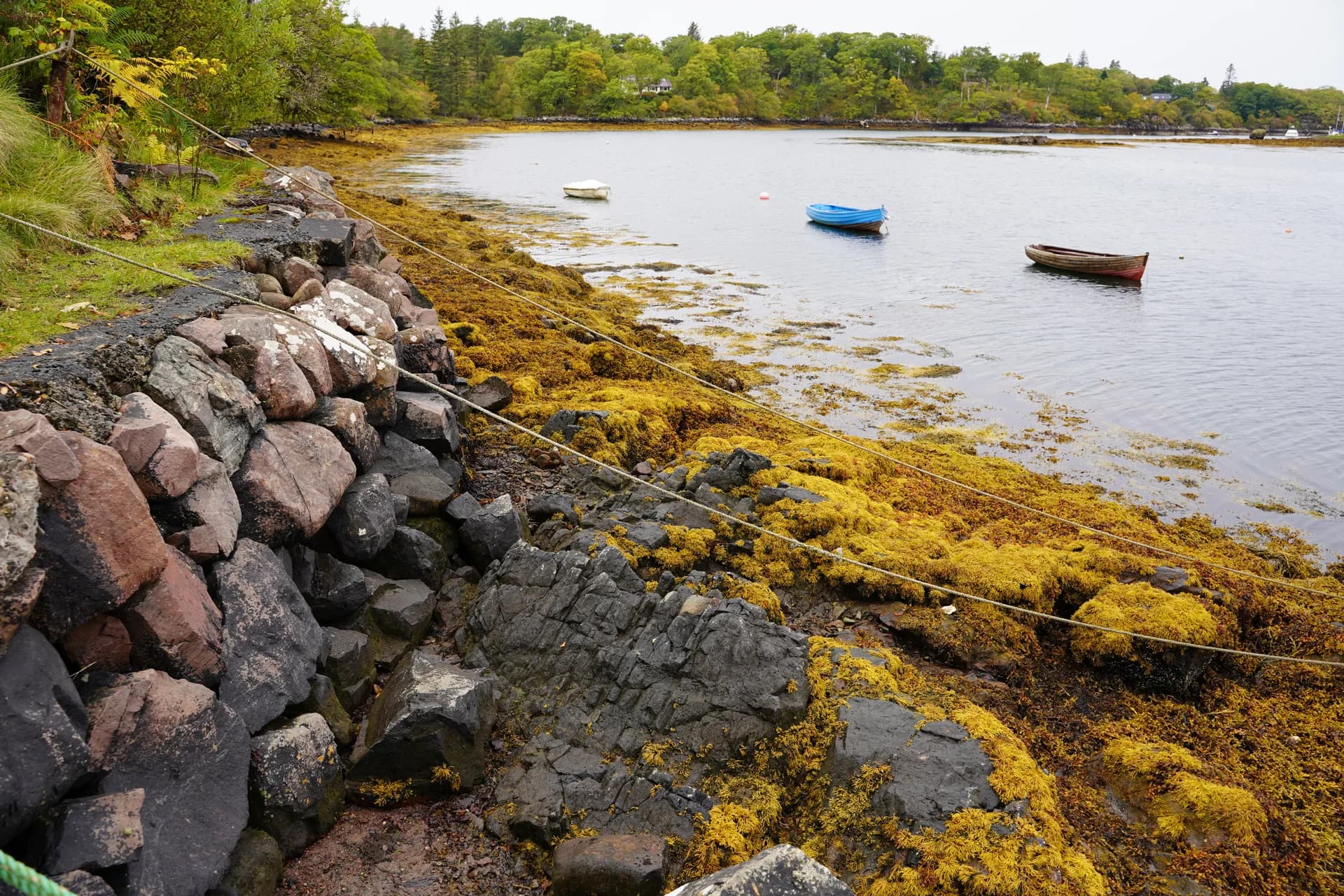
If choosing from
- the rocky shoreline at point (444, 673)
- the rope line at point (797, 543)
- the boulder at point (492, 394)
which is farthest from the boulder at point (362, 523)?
the boulder at point (492, 394)

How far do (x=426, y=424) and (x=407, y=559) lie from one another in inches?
84.3

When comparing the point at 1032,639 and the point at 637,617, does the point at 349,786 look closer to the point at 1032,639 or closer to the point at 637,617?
the point at 637,617

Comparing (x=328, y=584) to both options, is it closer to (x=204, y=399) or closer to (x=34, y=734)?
(x=204, y=399)

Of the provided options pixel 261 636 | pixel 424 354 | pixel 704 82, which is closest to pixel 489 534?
pixel 261 636

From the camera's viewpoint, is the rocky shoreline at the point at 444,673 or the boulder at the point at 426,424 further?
the boulder at the point at 426,424

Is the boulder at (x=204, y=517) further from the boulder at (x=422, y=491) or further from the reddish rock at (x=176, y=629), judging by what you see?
the boulder at (x=422, y=491)

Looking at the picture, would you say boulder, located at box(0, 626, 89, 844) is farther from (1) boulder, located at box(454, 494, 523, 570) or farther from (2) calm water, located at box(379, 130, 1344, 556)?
(2) calm water, located at box(379, 130, 1344, 556)

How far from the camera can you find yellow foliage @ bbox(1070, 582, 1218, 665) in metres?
6.88

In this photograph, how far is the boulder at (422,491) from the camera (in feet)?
25.5

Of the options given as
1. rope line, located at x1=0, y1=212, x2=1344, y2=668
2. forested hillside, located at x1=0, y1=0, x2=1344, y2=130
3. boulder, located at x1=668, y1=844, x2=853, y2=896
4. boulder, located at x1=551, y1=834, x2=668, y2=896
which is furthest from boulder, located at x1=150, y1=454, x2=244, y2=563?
forested hillside, located at x1=0, y1=0, x2=1344, y2=130

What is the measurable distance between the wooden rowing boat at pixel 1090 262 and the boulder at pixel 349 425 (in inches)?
1037

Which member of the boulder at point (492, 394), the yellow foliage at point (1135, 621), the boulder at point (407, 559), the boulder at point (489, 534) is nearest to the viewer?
the yellow foliage at point (1135, 621)

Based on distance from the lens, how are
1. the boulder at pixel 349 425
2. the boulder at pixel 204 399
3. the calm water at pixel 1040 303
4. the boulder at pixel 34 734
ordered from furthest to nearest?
the calm water at pixel 1040 303
the boulder at pixel 349 425
the boulder at pixel 204 399
the boulder at pixel 34 734

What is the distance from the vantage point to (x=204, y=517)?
5.32 m
